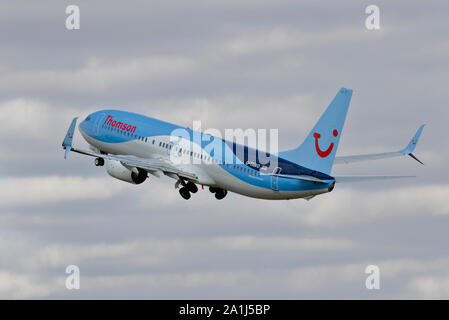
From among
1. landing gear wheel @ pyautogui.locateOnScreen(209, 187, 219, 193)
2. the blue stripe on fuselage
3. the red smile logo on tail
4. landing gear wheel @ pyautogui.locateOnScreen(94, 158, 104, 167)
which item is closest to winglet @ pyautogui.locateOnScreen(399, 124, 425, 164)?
the red smile logo on tail

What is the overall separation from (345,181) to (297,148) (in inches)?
207

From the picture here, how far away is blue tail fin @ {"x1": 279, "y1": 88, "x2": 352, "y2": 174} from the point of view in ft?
312

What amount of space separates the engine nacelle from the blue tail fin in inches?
653

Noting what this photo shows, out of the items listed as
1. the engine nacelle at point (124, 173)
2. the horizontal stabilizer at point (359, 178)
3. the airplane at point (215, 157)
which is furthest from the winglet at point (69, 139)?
the horizontal stabilizer at point (359, 178)

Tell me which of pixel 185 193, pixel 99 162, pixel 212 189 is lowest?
pixel 185 193

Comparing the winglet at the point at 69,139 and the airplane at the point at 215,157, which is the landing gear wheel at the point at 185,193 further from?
the winglet at the point at 69,139

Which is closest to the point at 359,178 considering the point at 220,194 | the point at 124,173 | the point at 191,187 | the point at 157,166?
the point at 220,194

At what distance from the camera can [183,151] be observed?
353 ft

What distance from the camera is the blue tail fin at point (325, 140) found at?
3743 inches

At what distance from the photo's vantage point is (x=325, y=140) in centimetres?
9631

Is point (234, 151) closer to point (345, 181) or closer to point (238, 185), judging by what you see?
point (238, 185)

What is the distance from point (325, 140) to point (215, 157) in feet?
40.6

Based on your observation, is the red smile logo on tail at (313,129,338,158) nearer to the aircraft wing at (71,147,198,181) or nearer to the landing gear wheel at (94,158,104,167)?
the aircraft wing at (71,147,198,181)

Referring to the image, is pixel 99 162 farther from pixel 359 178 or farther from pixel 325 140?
pixel 359 178
